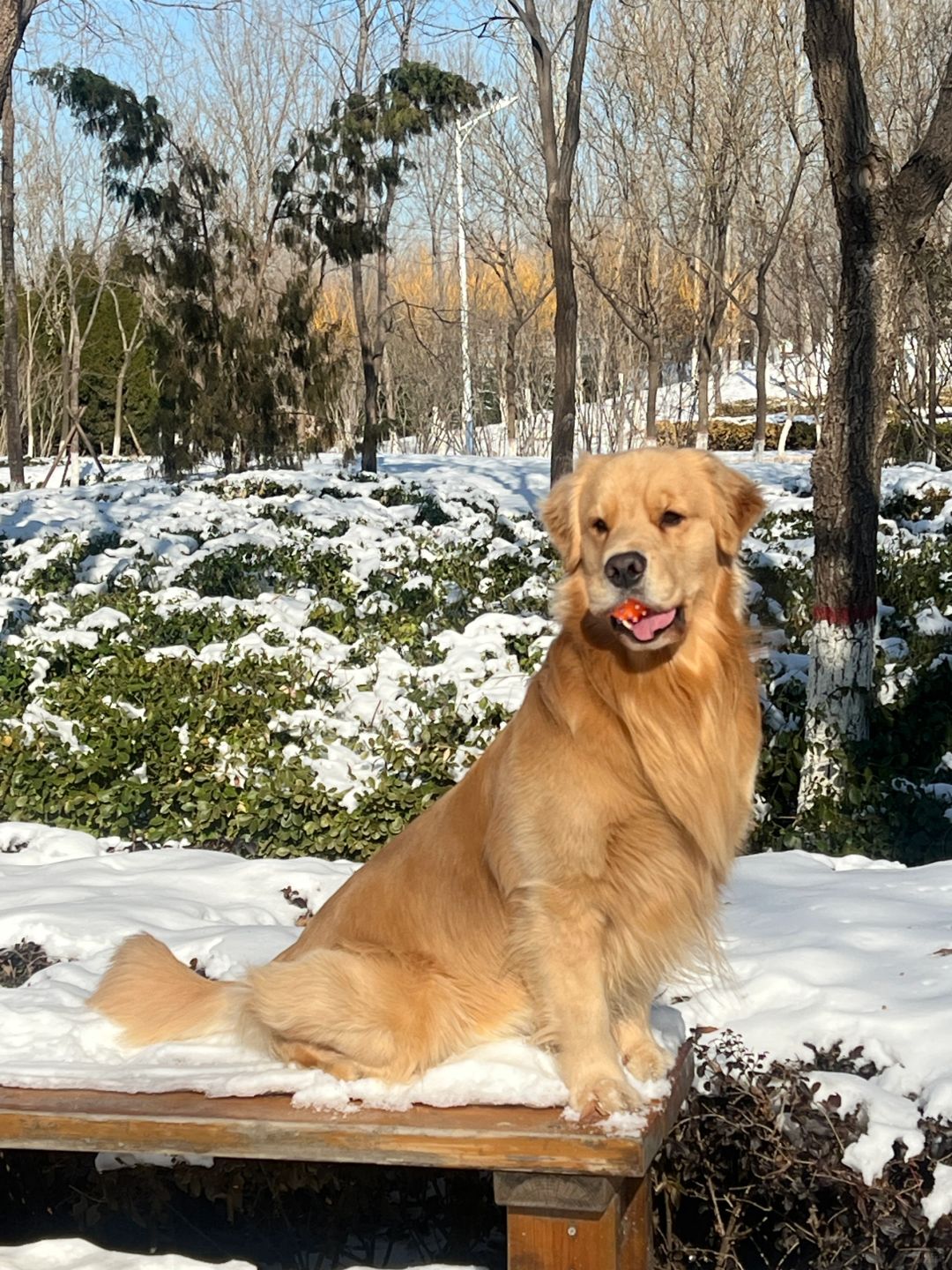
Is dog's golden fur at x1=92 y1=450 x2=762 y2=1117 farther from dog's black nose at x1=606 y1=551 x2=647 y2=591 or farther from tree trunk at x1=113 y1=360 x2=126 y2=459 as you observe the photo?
tree trunk at x1=113 y1=360 x2=126 y2=459

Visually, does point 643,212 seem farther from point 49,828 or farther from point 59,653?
point 49,828

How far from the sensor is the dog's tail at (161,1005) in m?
2.99

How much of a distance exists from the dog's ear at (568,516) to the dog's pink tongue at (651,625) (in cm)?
27

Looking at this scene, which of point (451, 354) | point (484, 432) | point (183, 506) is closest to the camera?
point (183, 506)

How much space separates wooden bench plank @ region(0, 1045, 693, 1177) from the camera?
242 centimetres

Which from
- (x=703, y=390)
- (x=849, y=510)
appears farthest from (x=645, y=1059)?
(x=703, y=390)

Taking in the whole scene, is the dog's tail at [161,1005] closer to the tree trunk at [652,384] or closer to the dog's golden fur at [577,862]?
the dog's golden fur at [577,862]

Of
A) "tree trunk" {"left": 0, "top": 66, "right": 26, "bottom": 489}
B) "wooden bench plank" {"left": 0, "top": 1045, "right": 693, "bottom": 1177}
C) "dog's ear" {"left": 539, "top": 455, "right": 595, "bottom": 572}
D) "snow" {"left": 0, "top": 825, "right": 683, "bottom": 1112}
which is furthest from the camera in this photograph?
"tree trunk" {"left": 0, "top": 66, "right": 26, "bottom": 489}

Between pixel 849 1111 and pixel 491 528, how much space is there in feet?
36.6

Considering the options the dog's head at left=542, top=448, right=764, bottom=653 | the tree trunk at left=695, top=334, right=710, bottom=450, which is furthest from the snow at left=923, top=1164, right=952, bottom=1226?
the tree trunk at left=695, top=334, right=710, bottom=450

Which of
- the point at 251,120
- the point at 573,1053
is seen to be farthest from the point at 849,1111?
the point at 251,120

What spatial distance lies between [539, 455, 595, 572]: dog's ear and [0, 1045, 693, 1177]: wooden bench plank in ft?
3.97

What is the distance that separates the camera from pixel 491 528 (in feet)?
45.3

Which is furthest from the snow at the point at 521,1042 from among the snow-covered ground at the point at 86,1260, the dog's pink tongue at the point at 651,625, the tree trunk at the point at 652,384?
the tree trunk at the point at 652,384
